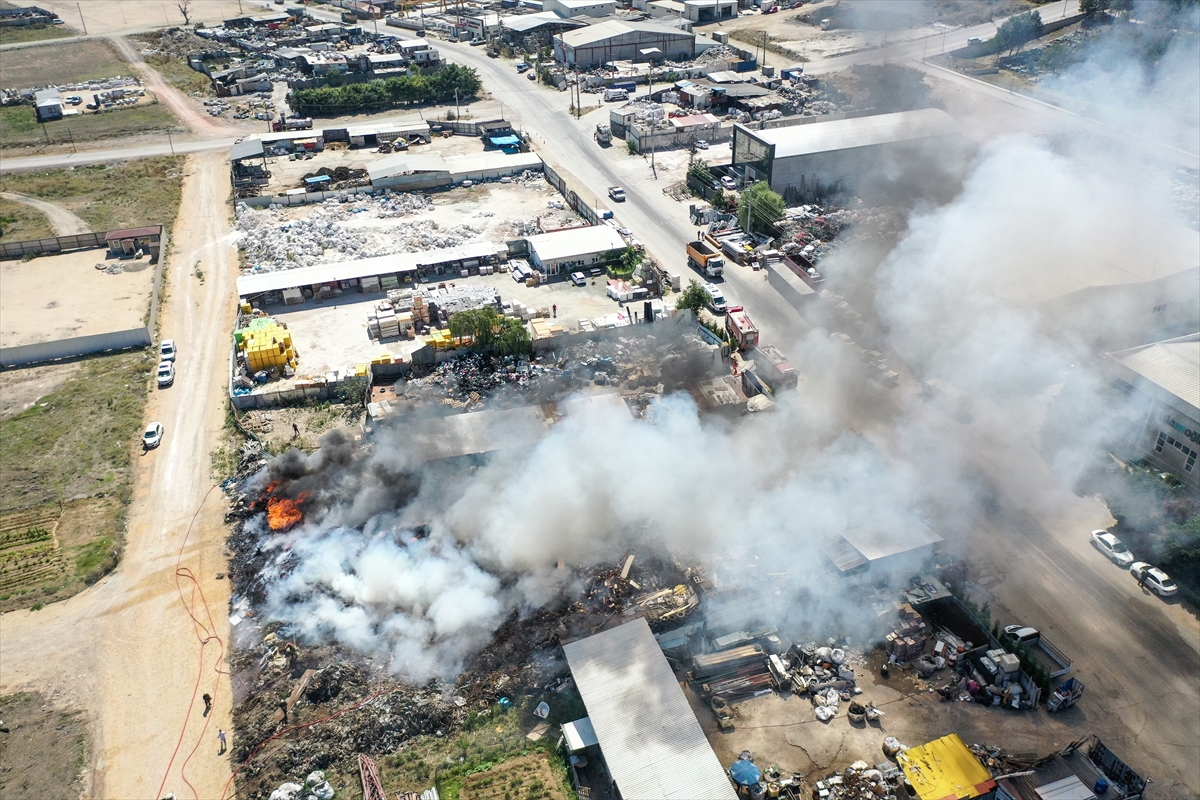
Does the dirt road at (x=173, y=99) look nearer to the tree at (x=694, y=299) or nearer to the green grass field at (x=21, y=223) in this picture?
the green grass field at (x=21, y=223)

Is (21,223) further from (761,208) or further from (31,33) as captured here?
(31,33)

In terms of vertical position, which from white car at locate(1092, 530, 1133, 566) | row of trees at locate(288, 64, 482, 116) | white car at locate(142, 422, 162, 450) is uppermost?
row of trees at locate(288, 64, 482, 116)

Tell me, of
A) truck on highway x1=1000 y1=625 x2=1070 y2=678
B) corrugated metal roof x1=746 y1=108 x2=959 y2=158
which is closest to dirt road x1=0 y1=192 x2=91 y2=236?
corrugated metal roof x1=746 y1=108 x2=959 y2=158

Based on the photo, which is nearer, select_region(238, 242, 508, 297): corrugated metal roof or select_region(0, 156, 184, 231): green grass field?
select_region(238, 242, 508, 297): corrugated metal roof

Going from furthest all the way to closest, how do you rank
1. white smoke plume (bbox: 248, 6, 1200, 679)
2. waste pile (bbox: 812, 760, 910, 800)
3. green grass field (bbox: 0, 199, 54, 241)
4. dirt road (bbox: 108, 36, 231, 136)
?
dirt road (bbox: 108, 36, 231, 136), green grass field (bbox: 0, 199, 54, 241), white smoke plume (bbox: 248, 6, 1200, 679), waste pile (bbox: 812, 760, 910, 800)

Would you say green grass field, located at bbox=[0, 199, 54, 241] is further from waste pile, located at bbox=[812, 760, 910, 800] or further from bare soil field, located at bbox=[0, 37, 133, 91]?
waste pile, located at bbox=[812, 760, 910, 800]
